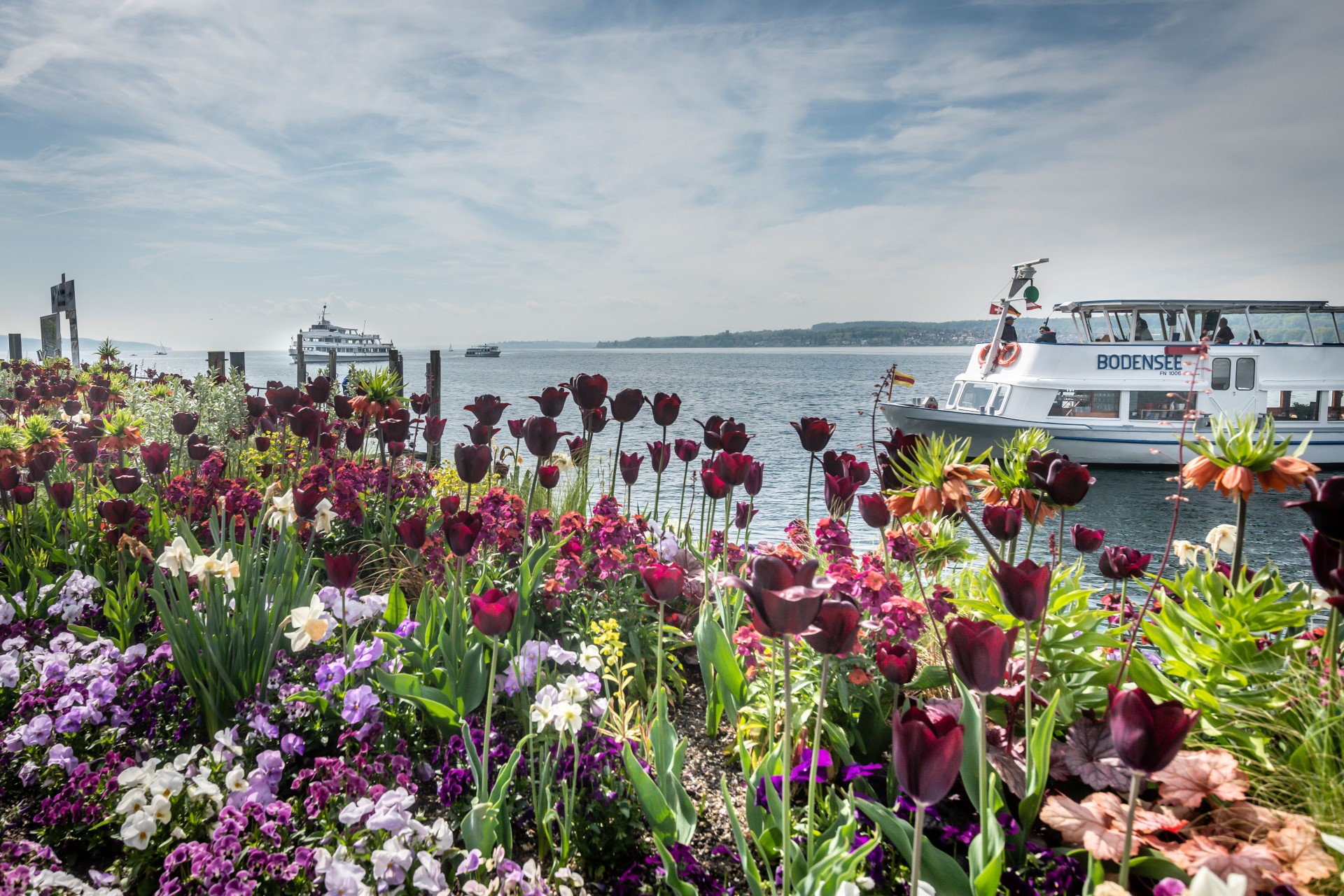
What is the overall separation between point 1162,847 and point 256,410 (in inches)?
199

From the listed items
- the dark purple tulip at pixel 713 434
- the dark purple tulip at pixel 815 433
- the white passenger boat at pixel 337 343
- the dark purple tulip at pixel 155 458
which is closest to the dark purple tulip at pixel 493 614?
the dark purple tulip at pixel 713 434

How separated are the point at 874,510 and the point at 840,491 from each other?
1.35 ft

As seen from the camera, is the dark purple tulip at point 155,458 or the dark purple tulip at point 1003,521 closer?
the dark purple tulip at point 1003,521

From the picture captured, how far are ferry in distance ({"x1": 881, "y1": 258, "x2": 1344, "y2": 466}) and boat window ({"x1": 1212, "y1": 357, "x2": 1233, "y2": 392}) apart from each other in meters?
0.02

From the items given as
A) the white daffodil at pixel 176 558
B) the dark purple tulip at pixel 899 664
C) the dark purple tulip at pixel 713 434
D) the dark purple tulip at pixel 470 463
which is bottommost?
the dark purple tulip at pixel 899 664

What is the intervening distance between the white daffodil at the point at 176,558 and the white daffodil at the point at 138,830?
91 cm

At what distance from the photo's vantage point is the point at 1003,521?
A: 2.13 meters

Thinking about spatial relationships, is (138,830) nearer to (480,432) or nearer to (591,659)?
(591,659)

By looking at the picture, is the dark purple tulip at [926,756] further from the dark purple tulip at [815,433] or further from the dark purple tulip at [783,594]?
the dark purple tulip at [815,433]

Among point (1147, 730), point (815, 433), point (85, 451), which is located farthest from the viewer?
point (85, 451)

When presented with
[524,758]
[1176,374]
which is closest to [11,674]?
[524,758]

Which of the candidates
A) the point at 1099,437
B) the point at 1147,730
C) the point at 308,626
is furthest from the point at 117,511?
the point at 1099,437

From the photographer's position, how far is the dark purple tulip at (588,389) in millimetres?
3391

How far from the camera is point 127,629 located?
303 cm
